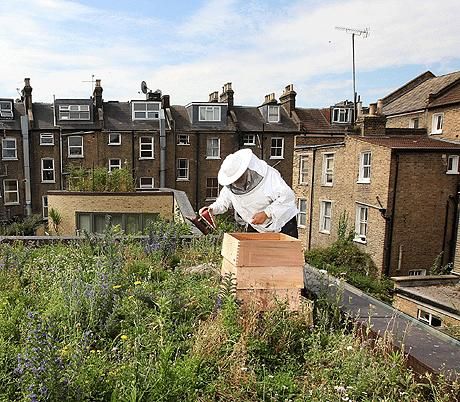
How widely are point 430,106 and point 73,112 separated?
24512 mm

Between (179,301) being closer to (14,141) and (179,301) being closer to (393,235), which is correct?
(393,235)

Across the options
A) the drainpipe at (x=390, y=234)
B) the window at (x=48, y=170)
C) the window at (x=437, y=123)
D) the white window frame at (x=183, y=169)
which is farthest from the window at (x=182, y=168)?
the window at (x=437, y=123)

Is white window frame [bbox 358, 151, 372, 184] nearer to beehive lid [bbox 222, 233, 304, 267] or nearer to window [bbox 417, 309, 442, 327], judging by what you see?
window [bbox 417, 309, 442, 327]

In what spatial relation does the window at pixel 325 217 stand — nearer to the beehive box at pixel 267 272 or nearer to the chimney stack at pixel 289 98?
the chimney stack at pixel 289 98

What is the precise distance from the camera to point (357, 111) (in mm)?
34438

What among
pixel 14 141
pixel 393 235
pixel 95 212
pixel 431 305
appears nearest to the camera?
pixel 431 305

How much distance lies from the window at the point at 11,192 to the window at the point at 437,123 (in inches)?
1127

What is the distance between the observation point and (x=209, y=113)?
31469 millimetres

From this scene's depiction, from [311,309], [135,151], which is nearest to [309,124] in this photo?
[135,151]

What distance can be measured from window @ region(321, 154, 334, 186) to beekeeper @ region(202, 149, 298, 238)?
1911 cm

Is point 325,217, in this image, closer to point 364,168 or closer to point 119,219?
point 364,168

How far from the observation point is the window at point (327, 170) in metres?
23.1

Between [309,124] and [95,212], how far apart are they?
2331 cm

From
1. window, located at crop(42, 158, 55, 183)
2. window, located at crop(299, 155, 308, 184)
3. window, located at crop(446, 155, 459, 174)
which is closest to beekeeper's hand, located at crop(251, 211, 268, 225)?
window, located at crop(446, 155, 459, 174)
